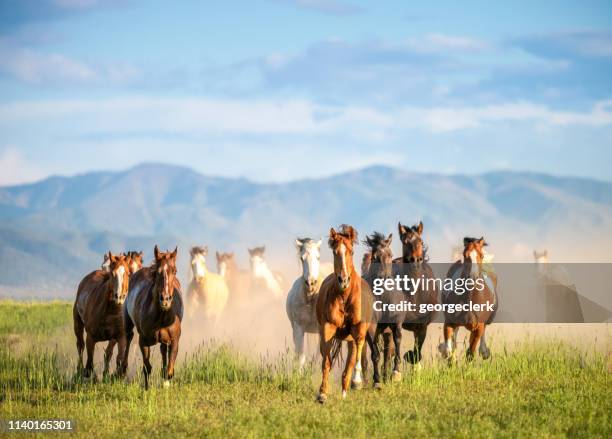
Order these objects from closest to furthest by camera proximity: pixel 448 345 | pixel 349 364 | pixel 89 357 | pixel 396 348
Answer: pixel 349 364
pixel 396 348
pixel 448 345
pixel 89 357

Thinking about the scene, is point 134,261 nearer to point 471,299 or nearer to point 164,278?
point 164,278

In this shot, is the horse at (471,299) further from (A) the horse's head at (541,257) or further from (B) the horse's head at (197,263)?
(A) the horse's head at (541,257)

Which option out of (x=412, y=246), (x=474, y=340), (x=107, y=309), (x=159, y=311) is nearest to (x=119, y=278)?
(x=107, y=309)

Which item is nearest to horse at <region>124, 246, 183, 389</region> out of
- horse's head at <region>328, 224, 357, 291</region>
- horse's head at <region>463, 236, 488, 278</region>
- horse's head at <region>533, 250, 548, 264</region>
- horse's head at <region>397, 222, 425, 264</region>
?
horse's head at <region>328, 224, 357, 291</region>

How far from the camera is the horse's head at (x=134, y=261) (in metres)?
20.1

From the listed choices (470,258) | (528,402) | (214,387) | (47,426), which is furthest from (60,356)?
(528,402)

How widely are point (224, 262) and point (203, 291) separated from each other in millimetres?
6541

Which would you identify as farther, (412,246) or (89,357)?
(89,357)

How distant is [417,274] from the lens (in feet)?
59.9

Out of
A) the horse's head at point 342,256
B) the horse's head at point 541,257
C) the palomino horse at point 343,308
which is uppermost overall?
the horse's head at point 541,257

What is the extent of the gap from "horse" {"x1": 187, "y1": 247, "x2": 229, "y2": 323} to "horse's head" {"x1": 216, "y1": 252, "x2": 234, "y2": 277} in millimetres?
4932

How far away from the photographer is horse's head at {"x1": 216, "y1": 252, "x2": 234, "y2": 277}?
36244mm

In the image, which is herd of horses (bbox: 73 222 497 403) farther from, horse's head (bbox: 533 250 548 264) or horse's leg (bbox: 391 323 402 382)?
horse's head (bbox: 533 250 548 264)

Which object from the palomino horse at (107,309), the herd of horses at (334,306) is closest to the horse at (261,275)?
the herd of horses at (334,306)
